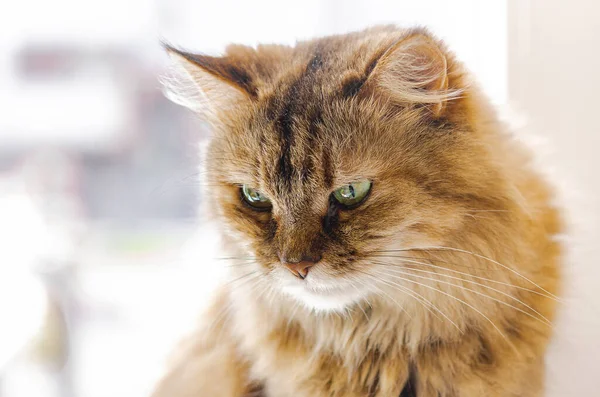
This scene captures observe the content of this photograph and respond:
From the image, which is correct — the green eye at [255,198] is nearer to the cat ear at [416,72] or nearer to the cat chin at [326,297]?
the cat chin at [326,297]

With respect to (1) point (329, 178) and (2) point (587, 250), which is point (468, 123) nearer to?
(1) point (329, 178)

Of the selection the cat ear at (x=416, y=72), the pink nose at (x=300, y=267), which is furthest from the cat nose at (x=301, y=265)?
the cat ear at (x=416, y=72)

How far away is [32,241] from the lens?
188 centimetres

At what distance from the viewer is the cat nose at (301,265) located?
878mm

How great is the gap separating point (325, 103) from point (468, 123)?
22 centimetres

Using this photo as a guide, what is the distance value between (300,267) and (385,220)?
15 centimetres

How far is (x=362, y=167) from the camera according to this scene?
88cm

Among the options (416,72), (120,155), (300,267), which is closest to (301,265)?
(300,267)

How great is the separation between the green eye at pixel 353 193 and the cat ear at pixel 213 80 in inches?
9.3

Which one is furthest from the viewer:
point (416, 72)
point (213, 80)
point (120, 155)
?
point (120, 155)

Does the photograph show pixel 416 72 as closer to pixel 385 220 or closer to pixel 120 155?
pixel 385 220

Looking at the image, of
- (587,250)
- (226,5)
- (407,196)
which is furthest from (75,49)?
(587,250)

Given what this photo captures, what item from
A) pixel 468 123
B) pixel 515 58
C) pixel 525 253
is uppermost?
pixel 515 58

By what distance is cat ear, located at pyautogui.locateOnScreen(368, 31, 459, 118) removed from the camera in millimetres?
796
